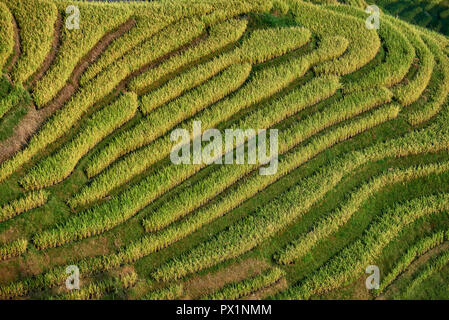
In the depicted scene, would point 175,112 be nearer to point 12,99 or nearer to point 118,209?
point 118,209

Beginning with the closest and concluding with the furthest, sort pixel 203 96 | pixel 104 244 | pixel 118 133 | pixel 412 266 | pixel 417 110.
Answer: pixel 104 244 < pixel 412 266 < pixel 118 133 < pixel 203 96 < pixel 417 110

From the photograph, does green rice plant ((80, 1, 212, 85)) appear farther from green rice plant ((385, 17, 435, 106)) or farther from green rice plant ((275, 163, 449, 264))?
green rice plant ((275, 163, 449, 264))

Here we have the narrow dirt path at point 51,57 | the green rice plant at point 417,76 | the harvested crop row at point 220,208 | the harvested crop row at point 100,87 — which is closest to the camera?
the harvested crop row at point 220,208

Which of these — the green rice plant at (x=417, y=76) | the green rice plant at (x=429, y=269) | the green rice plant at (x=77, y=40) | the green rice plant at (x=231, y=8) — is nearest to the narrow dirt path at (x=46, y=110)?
the green rice plant at (x=77, y=40)

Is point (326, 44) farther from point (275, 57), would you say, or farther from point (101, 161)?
point (101, 161)

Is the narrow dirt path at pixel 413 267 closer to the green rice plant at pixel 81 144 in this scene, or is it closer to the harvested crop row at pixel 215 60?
the harvested crop row at pixel 215 60

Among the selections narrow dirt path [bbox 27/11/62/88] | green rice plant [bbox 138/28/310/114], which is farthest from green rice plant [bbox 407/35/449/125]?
narrow dirt path [bbox 27/11/62/88]

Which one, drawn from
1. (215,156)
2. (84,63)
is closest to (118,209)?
(215,156)

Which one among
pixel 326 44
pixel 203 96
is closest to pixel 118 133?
pixel 203 96
